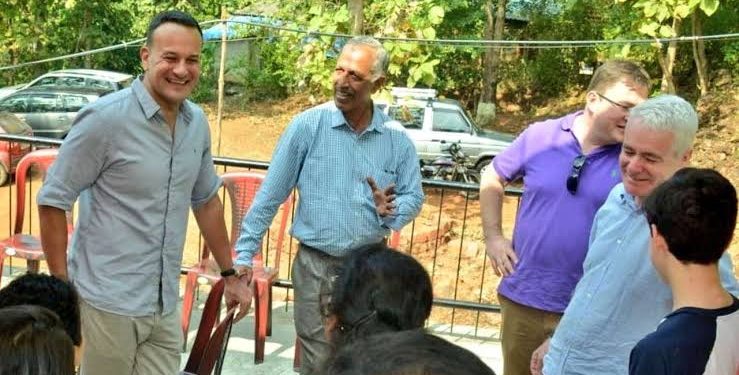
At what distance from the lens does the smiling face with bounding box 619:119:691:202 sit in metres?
2.40

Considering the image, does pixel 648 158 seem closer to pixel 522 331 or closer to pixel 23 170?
pixel 522 331

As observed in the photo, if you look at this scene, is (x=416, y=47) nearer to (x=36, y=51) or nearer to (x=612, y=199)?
(x=612, y=199)

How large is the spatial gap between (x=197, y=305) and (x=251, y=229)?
235 centimetres

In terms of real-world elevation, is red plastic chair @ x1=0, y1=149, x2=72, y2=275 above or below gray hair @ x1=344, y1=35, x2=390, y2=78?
below

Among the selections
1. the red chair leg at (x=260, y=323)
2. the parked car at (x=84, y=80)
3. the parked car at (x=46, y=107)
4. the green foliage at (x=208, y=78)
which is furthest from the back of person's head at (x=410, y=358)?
the green foliage at (x=208, y=78)

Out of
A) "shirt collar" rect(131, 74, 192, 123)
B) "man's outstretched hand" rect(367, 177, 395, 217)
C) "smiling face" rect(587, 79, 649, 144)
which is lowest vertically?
"man's outstretched hand" rect(367, 177, 395, 217)

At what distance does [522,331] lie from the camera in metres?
3.17

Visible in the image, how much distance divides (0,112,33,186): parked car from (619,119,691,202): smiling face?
1117 cm

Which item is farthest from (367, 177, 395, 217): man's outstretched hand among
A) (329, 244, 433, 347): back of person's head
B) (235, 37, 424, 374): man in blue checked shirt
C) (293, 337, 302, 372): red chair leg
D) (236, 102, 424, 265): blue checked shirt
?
(293, 337, 302, 372): red chair leg

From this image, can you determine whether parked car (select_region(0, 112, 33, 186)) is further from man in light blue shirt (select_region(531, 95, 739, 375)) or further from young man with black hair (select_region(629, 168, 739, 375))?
young man with black hair (select_region(629, 168, 739, 375))

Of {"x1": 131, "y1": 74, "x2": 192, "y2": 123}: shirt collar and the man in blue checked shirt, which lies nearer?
{"x1": 131, "y1": 74, "x2": 192, "y2": 123}: shirt collar

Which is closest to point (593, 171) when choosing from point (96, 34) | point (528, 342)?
point (528, 342)

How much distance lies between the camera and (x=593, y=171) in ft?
9.70

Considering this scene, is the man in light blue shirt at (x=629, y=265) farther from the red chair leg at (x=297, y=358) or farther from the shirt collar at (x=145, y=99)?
the red chair leg at (x=297, y=358)
